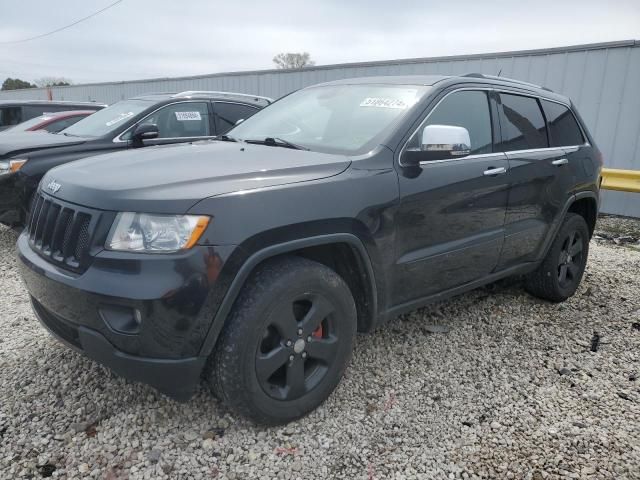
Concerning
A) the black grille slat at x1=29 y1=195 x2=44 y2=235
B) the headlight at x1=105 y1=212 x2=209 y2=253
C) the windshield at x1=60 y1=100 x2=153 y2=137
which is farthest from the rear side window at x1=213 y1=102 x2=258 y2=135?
the headlight at x1=105 y1=212 x2=209 y2=253

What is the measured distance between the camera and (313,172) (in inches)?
97.8

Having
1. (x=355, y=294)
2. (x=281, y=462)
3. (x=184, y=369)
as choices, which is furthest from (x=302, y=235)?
(x=281, y=462)

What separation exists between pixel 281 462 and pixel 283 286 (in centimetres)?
79

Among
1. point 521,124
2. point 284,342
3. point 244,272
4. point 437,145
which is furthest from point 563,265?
point 244,272

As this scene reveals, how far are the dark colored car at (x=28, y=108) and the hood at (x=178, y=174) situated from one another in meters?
7.34

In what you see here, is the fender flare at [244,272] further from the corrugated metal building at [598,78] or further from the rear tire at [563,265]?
the corrugated metal building at [598,78]

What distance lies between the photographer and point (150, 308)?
6.64ft

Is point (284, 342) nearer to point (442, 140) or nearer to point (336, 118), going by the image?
point (442, 140)

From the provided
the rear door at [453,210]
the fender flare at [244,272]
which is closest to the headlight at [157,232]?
the fender flare at [244,272]

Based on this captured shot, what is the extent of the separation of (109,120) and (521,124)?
4.55 m

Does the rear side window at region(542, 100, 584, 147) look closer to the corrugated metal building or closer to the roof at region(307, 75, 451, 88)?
the roof at region(307, 75, 451, 88)

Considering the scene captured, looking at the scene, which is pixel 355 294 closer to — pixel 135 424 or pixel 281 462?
pixel 281 462

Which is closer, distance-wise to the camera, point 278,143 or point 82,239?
point 82,239

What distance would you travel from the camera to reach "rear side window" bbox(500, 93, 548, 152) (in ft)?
11.9
